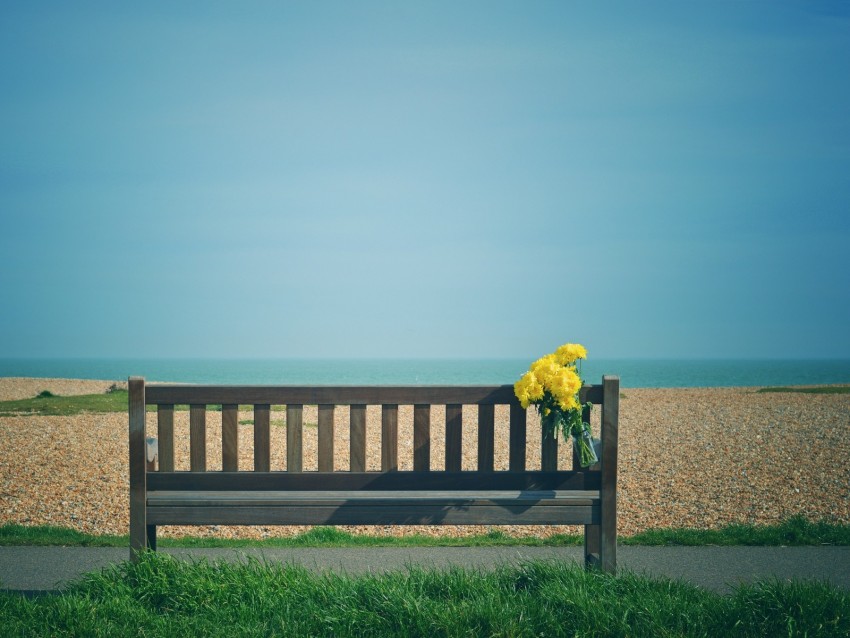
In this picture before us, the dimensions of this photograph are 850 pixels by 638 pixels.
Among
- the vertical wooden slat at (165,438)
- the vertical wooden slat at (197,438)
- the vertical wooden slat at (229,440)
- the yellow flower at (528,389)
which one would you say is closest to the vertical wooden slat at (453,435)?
the yellow flower at (528,389)

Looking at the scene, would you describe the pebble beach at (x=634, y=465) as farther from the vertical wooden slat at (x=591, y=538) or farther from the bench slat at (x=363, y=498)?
the bench slat at (x=363, y=498)

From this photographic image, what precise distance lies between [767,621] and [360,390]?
2.42m

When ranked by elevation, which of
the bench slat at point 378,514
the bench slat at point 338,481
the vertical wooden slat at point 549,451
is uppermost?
the vertical wooden slat at point 549,451

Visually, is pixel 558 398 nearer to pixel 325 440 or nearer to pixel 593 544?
pixel 593 544

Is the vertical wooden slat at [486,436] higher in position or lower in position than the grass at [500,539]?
higher

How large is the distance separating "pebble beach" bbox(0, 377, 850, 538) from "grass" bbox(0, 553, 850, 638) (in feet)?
9.61

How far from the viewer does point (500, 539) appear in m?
6.11

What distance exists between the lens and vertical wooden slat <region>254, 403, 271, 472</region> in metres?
4.09

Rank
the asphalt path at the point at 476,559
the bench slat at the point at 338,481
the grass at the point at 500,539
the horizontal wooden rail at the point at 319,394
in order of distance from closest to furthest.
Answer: the horizontal wooden rail at the point at 319,394 < the bench slat at the point at 338,481 < the asphalt path at the point at 476,559 < the grass at the point at 500,539

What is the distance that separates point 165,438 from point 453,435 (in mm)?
1688

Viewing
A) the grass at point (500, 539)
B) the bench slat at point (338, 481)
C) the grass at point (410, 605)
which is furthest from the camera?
the grass at point (500, 539)

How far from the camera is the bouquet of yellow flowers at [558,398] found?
13.3ft

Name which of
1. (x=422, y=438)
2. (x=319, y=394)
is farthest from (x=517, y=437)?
(x=319, y=394)

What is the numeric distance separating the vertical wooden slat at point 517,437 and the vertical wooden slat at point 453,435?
309 millimetres
